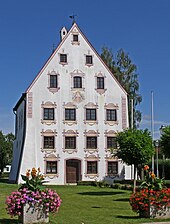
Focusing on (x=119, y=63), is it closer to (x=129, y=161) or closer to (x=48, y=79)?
(x=48, y=79)

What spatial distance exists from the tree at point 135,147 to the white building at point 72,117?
17495 mm

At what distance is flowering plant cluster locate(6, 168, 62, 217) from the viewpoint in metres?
13.9

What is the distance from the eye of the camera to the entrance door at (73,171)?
4750 centimetres

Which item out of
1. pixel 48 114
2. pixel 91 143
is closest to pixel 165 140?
pixel 91 143

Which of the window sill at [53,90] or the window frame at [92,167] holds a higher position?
the window sill at [53,90]

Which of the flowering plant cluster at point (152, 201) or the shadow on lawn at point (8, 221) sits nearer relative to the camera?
the shadow on lawn at point (8, 221)

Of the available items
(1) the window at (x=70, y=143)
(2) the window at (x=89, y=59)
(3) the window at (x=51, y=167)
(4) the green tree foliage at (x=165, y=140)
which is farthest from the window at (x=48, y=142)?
(4) the green tree foliage at (x=165, y=140)

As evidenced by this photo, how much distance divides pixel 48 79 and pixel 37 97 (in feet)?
8.07

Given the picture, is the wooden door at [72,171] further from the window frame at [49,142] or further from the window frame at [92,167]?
the window frame at [49,142]

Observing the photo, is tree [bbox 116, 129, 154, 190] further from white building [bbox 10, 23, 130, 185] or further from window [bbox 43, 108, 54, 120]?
window [bbox 43, 108, 54, 120]

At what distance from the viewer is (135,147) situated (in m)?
29.7

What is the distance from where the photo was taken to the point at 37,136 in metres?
46.8

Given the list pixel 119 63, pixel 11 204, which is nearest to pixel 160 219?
pixel 11 204

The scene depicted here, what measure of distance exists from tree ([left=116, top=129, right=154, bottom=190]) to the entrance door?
58.2 ft
